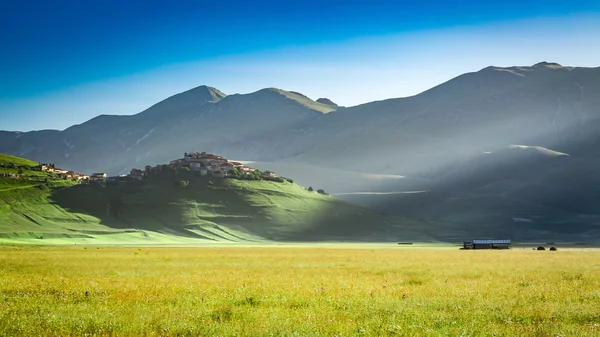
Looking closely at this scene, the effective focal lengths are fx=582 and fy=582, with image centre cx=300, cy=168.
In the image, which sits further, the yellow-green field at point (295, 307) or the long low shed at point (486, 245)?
the long low shed at point (486, 245)

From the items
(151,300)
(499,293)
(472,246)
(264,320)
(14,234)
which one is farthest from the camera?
(14,234)

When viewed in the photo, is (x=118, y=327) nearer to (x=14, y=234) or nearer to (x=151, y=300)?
(x=151, y=300)

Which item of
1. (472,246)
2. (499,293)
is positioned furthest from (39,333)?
(472,246)

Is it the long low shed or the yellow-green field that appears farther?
the long low shed

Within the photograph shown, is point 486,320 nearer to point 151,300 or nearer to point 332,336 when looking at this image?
point 332,336

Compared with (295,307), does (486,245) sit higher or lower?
higher

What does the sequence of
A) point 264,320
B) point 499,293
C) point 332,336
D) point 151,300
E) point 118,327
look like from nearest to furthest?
point 332,336, point 118,327, point 264,320, point 151,300, point 499,293

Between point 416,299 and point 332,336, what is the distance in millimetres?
10264

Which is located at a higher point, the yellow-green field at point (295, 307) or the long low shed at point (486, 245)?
the long low shed at point (486, 245)

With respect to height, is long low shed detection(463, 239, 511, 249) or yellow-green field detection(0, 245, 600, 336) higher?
long low shed detection(463, 239, 511, 249)

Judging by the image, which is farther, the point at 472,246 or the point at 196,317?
the point at 472,246

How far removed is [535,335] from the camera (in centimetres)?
1828

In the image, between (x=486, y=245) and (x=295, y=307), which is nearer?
(x=295, y=307)

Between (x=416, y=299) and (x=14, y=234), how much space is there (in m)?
170
